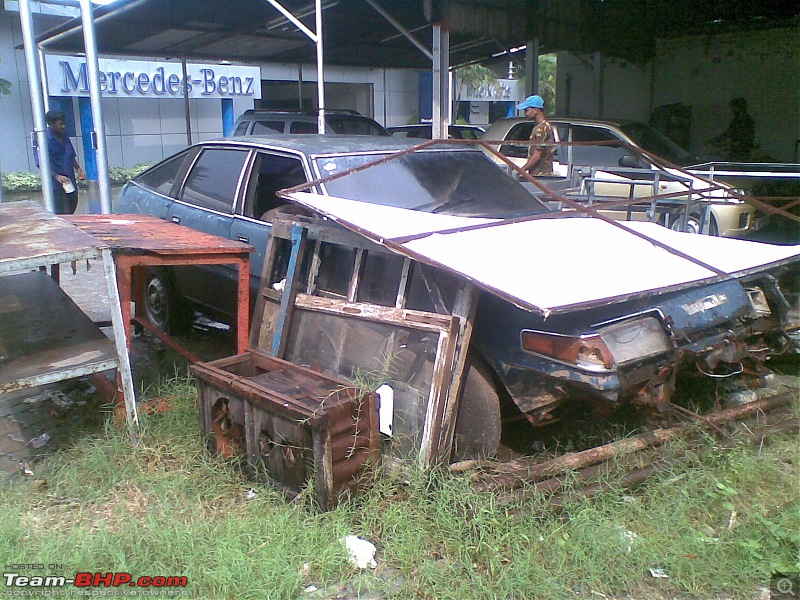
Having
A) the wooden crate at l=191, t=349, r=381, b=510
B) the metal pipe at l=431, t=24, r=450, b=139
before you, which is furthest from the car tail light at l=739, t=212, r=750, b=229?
the wooden crate at l=191, t=349, r=381, b=510

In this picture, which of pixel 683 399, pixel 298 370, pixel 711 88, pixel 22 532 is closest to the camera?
pixel 22 532

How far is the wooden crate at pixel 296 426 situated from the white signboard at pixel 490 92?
2505 cm

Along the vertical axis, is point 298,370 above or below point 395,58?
below

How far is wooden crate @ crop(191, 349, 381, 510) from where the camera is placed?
289 cm

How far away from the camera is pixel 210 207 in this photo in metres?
5.09

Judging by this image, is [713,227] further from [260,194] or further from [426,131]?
[426,131]

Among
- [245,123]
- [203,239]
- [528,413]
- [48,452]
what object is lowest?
[48,452]

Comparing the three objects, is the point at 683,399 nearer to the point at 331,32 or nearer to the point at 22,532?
the point at 22,532

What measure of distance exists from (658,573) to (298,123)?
9.03 meters

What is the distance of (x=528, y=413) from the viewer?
310cm

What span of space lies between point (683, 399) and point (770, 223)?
6.93m

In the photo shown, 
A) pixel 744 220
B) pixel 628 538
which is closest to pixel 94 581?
pixel 628 538

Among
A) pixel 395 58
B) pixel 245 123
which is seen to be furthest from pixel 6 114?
pixel 395 58

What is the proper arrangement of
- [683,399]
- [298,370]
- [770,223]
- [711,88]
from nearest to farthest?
[298,370] → [683,399] → [770,223] → [711,88]
